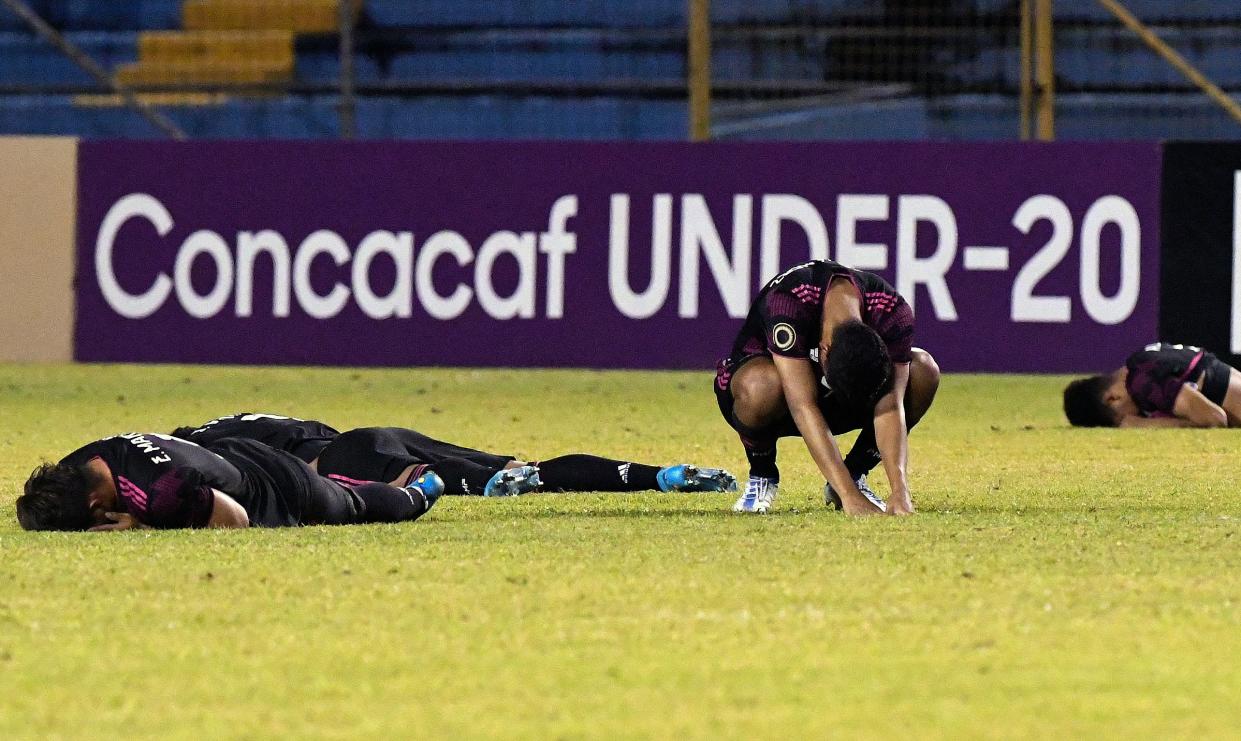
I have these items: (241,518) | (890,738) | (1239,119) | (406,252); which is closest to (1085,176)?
(1239,119)

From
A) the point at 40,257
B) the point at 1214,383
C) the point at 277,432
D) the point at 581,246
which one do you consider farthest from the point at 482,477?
the point at 40,257

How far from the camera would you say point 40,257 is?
707 inches

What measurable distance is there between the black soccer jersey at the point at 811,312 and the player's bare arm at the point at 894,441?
186mm

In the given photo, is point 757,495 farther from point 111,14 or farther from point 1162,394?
point 111,14

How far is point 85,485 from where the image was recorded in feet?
25.7

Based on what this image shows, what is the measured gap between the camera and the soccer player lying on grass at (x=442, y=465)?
8.97 m

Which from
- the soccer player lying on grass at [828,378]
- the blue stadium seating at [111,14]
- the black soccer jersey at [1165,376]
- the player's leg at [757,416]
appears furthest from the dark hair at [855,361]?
the blue stadium seating at [111,14]

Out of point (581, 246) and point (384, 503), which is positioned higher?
point (581, 246)

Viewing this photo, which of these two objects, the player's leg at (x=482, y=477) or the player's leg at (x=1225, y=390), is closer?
the player's leg at (x=482, y=477)

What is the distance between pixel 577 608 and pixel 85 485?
8.17ft

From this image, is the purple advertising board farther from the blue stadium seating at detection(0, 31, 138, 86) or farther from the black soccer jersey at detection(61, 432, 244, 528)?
the black soccer jersey at detection(61, 432, 244, 528)

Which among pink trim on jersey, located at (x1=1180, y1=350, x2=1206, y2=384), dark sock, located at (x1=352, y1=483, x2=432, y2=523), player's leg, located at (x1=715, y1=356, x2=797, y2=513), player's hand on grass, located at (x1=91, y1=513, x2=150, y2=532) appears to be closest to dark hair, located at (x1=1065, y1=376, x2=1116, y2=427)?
pink trim on jersey, located at (x1=1180, y1=350, x2=1206, y2=384)

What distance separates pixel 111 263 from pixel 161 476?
10.6 metres

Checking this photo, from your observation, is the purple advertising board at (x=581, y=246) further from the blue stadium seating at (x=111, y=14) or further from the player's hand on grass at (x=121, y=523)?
the player's hand on grass at (x=121, y=523)
